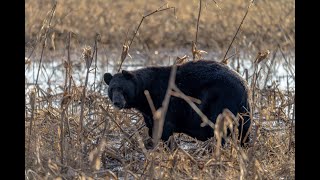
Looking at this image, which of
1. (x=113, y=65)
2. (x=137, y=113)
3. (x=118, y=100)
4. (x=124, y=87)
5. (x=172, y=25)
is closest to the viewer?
(x=118, y=100)

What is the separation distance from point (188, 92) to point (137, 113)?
0.87 metres

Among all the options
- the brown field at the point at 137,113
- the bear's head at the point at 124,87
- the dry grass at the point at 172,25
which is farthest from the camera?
the dry grass at the point at 172,25

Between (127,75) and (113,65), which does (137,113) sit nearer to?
(127,75)

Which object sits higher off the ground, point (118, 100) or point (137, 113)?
point (118, 100)

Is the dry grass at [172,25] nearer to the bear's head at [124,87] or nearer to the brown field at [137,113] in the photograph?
the brown field at [137,113]

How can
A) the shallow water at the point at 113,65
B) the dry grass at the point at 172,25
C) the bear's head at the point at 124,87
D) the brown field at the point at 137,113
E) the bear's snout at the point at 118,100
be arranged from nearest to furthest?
the brown field at the point at 137,113, the bear's snout at the point at 118,100, the bear's head at the point at 124,87, the shallow water at the point at 113,65, the dry grass at the point at 172,25

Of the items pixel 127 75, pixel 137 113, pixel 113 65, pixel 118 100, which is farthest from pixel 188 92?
pixel 113 65

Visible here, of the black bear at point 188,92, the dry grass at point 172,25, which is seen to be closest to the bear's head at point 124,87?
the black bear at point 188,92

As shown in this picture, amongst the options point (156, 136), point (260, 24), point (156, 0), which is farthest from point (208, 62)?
point (156, 0)

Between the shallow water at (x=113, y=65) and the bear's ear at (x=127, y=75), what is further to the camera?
the shallow water at (x=113, y=65)

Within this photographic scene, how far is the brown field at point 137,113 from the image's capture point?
5961mm

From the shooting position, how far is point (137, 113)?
8508mm

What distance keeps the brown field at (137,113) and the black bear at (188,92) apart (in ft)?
0.58
